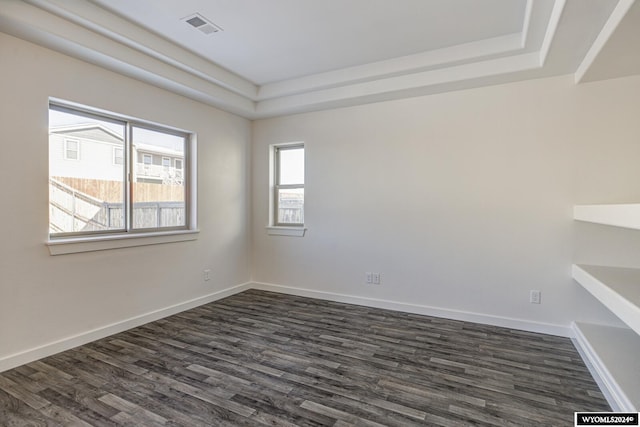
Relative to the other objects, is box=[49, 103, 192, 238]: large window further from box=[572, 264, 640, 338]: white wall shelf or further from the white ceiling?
box=[572, 264, 640, 338]: white wall shelf

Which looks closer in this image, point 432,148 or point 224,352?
point 224,352

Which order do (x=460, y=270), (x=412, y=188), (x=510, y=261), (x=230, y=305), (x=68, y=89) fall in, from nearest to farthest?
(x=68, y=89) < (x=510, y=261) < (x=460, y=270) < (x=412, y=188) < (x=230, y=305)

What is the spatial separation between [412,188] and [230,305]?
2.66m

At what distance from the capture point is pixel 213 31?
290 cm

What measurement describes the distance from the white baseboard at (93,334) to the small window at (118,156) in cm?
159

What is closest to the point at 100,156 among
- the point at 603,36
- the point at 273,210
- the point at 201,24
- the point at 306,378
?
the point at 201,24

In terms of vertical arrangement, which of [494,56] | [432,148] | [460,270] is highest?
[494,56]

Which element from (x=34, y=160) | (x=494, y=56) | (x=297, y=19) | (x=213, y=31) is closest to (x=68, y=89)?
(x=34, y=160)

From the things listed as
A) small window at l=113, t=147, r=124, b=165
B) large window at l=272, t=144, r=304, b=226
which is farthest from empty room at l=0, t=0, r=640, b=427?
large window at l=272, t=144, r=304, b=226

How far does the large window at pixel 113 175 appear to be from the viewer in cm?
283

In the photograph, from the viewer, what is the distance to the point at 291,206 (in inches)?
187

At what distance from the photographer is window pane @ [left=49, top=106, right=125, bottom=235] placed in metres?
2.79

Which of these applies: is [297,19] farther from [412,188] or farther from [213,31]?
[412,188]

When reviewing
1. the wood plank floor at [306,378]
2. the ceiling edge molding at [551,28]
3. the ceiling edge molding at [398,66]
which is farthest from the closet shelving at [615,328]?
the ceiling edge molding at [398,66]
